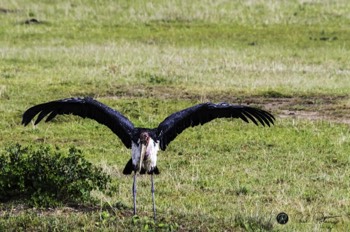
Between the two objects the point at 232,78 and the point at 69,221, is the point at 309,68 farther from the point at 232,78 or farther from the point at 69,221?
the point at 69,221

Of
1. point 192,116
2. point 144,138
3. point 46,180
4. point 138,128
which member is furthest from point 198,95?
point 144,138

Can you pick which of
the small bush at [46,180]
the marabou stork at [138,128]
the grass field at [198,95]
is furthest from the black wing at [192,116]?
the small bush at [46,180]

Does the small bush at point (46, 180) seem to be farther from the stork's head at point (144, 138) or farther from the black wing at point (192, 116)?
the stork's head at point (144, 138)

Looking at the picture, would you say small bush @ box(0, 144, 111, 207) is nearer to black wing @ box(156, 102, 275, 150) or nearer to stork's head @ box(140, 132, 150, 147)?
black wing @ box(156, 102, 275, 150)

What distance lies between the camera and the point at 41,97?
713 inches

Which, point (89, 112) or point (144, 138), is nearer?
point (144, 138)

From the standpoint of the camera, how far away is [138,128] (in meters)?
8.62

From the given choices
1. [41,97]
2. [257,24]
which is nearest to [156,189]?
[41,97]

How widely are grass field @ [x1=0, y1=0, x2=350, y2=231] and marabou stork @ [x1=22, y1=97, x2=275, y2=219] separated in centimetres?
57

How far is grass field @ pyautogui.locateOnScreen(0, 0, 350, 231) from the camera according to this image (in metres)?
10.1

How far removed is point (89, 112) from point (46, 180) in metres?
1.07

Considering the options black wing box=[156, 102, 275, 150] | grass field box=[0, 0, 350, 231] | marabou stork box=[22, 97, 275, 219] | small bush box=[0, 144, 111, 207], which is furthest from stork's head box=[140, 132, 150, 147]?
small bush box=[0, 144, 111, 207]

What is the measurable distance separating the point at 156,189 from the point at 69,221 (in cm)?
270

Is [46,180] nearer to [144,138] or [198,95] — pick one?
[144,138]
